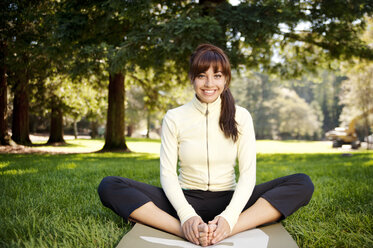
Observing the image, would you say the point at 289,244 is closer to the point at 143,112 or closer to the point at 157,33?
the point at 157,33

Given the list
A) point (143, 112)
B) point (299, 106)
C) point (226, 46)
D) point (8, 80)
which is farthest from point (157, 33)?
point (299, 106)

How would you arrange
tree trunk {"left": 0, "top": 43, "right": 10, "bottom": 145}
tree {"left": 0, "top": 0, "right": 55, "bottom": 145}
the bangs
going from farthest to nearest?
tree trunk {"left": 0, "top": 43, "right": 10, "bottom": 145} < tree {"left": 0, "top": 0, "right": 55, "bottom": 145} < the bangs

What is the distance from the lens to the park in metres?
2.61

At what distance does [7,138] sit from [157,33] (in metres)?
8.86

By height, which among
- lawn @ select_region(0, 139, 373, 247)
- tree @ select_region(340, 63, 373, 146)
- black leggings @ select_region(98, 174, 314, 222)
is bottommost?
lawn @ select_region(0, 139, 373, 247)

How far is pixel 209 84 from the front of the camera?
2.48 meters

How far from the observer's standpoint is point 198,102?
2.64 m

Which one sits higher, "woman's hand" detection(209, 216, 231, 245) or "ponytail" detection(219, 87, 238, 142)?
"ponytail" detection(219, 87, 238, 142)

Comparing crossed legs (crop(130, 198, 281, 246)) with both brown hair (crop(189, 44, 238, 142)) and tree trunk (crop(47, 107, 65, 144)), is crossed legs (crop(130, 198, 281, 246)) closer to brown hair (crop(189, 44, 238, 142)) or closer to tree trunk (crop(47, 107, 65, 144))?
brown hair (crop(189, 44, 238, 142))

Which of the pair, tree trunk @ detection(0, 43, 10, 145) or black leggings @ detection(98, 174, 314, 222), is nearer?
black leggings @ detection(98, 174, 314, 222)

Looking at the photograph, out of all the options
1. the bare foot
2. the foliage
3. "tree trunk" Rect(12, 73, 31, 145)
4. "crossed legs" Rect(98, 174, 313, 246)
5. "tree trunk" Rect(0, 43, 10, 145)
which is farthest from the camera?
the foliage

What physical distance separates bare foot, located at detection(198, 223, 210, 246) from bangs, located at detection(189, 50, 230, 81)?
1200 millimetres

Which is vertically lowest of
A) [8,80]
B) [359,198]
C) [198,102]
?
[359,198]

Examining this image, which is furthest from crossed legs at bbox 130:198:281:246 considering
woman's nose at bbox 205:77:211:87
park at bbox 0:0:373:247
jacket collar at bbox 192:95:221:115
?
woman's nose at bbox 205:77:211:87
